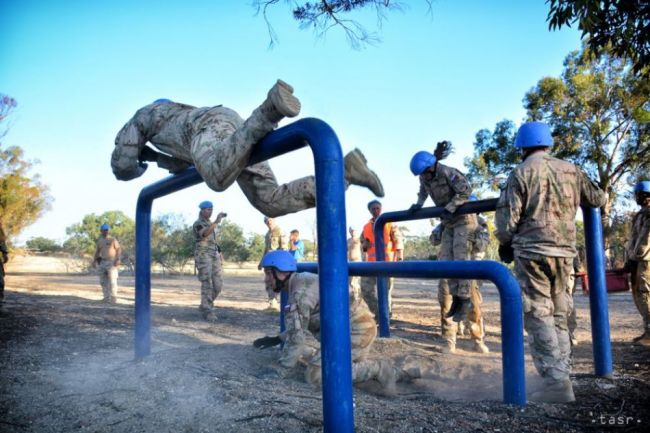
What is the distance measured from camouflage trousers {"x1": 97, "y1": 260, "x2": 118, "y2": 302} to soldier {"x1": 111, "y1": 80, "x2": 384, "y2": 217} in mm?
6921

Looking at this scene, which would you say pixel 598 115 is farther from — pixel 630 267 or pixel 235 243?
pixel 235 243

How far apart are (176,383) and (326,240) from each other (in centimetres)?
158

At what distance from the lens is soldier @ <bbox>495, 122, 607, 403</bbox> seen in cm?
286

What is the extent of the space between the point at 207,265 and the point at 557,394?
220 inches

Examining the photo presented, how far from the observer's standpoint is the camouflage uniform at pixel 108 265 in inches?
365

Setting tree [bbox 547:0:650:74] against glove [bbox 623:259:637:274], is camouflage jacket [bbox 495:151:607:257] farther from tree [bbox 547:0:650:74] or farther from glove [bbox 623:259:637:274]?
glove [bbox 623:259:637:274]

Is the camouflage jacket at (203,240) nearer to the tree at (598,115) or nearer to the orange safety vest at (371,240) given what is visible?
the orange safety vest at (371,240)

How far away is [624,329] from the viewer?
5.97 metres

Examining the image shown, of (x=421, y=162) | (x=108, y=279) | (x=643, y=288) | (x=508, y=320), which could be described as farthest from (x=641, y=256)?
(x=108, y=279)

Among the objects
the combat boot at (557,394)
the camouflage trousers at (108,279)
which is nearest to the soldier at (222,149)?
the combat boot at (557,394)

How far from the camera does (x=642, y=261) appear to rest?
509 centimetres

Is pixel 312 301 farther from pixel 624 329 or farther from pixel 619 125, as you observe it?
pixel 619 125

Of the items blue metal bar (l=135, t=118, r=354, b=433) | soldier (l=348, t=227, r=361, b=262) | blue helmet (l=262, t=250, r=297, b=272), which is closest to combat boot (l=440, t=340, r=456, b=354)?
blue helmet (l=262, t=250, r=297, b=272)

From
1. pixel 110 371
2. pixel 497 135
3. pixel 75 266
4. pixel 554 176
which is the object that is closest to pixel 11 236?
pixel 75 266
